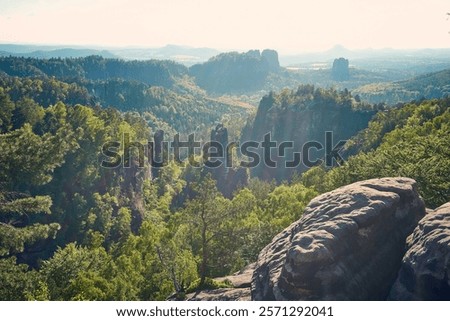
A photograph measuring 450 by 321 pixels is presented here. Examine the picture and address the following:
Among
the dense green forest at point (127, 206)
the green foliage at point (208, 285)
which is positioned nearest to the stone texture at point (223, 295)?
the green foliage at point (208, 285)

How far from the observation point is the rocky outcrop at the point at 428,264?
811 inches

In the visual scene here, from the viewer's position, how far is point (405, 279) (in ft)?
74.0

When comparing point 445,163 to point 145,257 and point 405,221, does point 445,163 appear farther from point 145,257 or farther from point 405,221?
point 145,257

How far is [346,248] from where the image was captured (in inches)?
945

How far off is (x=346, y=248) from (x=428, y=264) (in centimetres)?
462

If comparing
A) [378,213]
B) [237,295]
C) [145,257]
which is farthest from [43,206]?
[145,257]

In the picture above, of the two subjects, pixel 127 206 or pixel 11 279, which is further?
pixel 127 206

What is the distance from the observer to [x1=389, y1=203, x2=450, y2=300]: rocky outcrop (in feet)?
67.6

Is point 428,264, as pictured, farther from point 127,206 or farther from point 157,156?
point 157,156

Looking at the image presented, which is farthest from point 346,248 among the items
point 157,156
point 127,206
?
point 157,156

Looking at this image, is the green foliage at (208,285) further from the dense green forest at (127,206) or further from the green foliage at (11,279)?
the green foliage at (11,279)

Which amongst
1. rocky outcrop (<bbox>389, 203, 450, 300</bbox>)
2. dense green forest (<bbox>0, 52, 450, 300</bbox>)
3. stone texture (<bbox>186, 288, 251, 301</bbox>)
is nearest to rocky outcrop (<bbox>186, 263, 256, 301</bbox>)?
stone texture (<bbox>186, 288, 251, 301</bbox>)

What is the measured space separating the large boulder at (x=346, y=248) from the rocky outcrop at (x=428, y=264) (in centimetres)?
169
